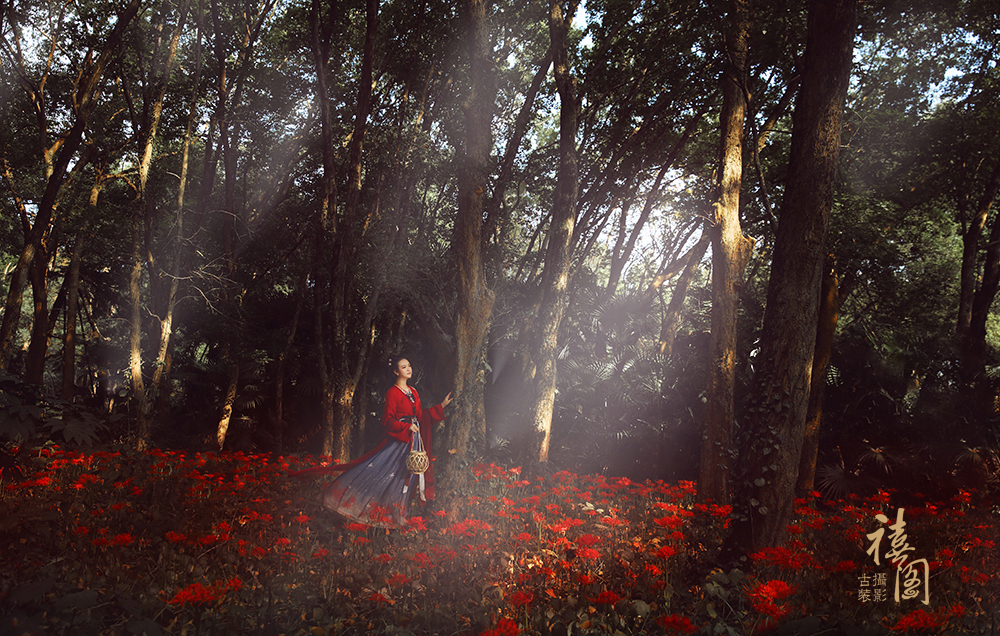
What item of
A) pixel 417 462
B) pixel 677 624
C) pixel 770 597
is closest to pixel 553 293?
pixel 417 462

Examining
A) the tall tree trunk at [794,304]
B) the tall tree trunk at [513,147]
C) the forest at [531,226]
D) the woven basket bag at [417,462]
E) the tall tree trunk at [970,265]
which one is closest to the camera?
the tall tree trunk at [794,304]

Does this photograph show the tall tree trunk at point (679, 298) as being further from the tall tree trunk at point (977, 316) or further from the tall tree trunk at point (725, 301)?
the tall tree trunk at point (725, 301)

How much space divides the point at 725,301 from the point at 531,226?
1145 centimetres

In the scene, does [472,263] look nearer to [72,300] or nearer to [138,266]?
[138,266]

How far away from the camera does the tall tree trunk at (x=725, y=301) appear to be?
787 centimetres

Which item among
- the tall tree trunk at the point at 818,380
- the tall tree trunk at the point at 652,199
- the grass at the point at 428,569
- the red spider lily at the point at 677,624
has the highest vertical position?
the tall tree trunk at the point at 652,199

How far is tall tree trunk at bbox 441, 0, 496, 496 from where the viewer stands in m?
6.85

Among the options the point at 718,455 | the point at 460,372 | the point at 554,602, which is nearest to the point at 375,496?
the point at 460,372

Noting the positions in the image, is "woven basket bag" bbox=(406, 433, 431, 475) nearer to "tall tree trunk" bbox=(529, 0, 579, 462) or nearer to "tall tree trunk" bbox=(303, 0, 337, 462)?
"tall tree trunk" bbox=(529, 0, 579, 462)

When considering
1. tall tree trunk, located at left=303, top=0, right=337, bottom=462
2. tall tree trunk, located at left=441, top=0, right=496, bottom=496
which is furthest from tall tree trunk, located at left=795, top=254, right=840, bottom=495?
tall tree trunk, located at left=303, top=0, right=337, bottom=462

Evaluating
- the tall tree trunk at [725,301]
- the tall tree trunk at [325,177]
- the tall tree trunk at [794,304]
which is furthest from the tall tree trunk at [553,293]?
the tall tree trunk at [794,304]

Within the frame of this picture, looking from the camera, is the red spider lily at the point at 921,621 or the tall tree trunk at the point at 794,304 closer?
the red spider lily at the point at 921,621

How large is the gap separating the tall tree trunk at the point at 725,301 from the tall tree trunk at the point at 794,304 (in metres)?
3.22

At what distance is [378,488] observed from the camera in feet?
21.2
